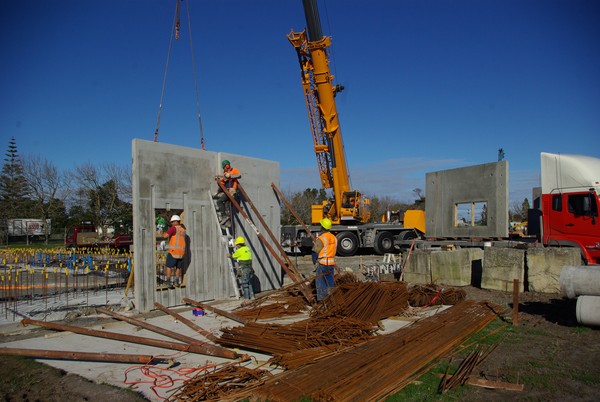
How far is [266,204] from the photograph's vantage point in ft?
40.5

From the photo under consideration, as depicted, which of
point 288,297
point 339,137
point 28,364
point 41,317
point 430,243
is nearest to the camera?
point 28,364

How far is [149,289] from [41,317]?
2.01 meters

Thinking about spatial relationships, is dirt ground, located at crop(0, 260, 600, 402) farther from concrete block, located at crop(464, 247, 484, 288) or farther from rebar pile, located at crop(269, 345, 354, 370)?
concrete block, located at crop(464, 247, 484, 288)

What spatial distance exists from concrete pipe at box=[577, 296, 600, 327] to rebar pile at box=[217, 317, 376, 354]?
10.5 feet

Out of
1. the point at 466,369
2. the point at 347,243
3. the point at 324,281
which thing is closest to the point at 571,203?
the point at 324,281

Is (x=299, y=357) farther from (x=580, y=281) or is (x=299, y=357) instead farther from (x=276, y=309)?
(x=580, y=281)

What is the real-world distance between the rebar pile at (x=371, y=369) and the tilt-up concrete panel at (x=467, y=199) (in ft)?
27.2

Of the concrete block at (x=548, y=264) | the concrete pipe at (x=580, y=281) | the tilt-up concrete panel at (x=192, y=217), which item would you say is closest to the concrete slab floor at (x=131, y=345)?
the tilt-up concrete panel at (x=192, y=217)

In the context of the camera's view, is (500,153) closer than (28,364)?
No

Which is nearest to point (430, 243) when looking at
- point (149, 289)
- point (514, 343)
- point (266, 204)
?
point (266, 204)

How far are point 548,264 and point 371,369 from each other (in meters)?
7.23

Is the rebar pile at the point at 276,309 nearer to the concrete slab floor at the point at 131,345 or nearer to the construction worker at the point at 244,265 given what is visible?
the concrete slab floor at the point at 131,345

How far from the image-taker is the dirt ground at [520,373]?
183 inches

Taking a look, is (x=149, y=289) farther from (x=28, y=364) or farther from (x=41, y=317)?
(x=28, y=364)
